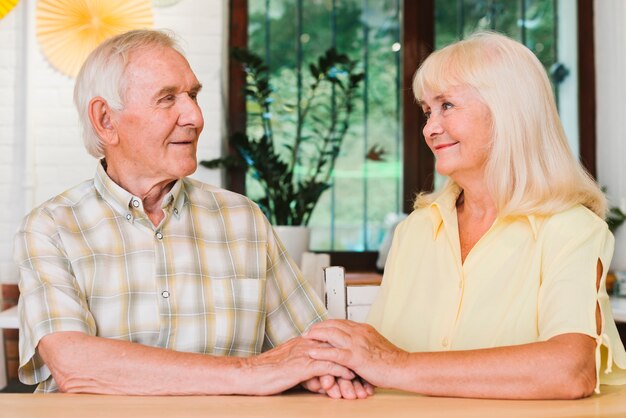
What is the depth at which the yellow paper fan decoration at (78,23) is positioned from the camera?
13.4 ft

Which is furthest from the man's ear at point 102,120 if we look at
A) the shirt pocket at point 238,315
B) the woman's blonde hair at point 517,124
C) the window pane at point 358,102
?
the window pane at point 358,102

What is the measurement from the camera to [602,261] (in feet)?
5.27

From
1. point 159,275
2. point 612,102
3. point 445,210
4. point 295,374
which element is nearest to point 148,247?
point 159,275

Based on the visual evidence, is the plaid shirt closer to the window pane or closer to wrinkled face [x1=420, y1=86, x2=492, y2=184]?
wrinkled face [x1=420, y1=86, x2=492, y2=184]

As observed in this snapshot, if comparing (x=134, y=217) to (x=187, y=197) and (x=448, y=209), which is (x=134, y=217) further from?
(x=448, y=209)

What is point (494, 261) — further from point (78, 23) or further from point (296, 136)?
point (78, 23)

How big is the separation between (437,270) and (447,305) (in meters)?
0.10

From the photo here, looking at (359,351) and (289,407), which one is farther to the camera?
(359,351)

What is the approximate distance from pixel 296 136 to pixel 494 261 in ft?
9.33

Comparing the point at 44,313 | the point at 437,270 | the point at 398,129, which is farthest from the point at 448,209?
the point at 398,129

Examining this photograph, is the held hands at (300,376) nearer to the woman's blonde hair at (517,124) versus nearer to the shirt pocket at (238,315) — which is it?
the shirt pocket at (238,315)

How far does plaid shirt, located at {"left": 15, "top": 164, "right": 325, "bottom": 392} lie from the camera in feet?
5.57

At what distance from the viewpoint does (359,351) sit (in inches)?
59.7

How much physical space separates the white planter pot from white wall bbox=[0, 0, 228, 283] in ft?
2.33
